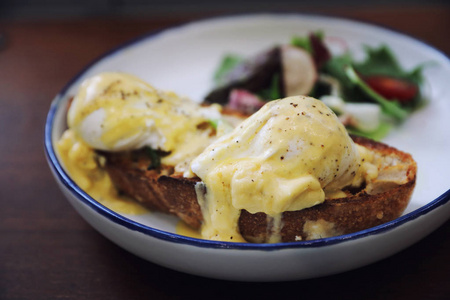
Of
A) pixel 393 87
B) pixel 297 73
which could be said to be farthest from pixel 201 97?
pixel 393 87

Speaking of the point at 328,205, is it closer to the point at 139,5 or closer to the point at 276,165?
the point at 276,165

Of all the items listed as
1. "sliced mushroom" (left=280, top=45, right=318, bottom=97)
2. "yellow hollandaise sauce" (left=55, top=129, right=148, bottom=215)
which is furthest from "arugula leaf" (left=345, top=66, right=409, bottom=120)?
"yellow hollandaise sauce" (left=55, top=129, right=148, bottom=215)

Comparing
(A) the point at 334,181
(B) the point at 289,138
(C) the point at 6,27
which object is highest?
(B) the point at 289,138

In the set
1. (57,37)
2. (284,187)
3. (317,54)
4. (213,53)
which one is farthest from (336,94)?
(57,37)

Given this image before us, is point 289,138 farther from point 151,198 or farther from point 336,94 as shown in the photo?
point 336,94

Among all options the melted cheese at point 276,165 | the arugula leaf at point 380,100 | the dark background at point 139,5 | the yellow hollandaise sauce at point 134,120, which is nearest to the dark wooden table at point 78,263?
→ the melted cheese at point 276,165

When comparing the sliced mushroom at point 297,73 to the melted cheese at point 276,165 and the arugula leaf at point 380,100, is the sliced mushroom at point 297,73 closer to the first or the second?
the arugula leaf at point 380,100

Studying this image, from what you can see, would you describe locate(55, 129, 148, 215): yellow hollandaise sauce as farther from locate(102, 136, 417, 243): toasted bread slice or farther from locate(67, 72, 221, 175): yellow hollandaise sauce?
locate(102, 136, 417, 243): toasted bread slice
